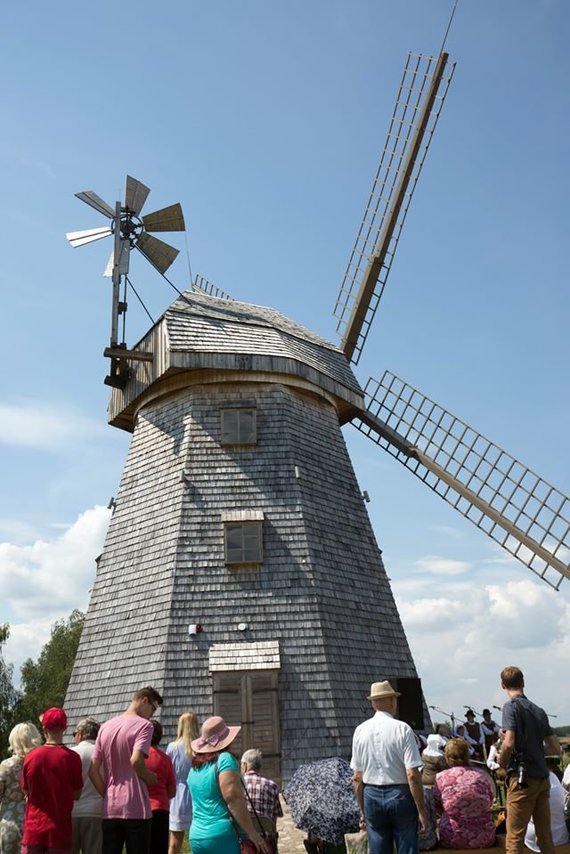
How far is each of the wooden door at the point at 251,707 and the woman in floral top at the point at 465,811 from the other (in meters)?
6.98

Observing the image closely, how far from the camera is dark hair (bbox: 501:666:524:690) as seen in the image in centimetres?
675

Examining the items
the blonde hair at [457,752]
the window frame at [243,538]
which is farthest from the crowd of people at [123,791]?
the window frame at [243,538]

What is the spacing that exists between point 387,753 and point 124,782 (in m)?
2.01

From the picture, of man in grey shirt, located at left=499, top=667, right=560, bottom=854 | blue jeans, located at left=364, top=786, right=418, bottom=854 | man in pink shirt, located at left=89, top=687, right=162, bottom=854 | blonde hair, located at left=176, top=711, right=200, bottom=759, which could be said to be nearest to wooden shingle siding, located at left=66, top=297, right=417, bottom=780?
blonde hair, located at left=176, top=711, right=200, bottom=759

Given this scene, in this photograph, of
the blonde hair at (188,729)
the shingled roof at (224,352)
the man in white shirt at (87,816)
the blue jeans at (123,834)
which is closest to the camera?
the blue jeans at (123,834)

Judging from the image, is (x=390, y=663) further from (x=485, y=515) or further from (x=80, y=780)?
(x=80, y=780)

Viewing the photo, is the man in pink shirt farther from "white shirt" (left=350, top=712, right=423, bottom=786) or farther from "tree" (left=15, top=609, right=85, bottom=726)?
"tree" (left=15, top=609, right=85, bottom=726)

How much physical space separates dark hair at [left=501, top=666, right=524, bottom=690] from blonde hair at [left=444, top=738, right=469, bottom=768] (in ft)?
3.40

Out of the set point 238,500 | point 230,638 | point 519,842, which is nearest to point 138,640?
point 230,638

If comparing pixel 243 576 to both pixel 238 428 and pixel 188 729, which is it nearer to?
pixel 238 428

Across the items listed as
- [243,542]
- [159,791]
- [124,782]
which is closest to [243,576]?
[243,542]

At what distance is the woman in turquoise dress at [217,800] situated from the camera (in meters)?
5.24

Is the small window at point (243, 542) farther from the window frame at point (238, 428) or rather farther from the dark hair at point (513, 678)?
the dark hair at point (513, 678)

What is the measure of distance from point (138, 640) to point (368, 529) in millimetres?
5242
